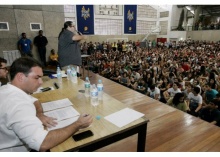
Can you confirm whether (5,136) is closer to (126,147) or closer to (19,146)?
(19,146)

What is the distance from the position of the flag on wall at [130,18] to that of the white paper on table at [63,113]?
15184 millimetres

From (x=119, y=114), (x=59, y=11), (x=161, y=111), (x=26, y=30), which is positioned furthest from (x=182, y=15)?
(x=119, y=114)

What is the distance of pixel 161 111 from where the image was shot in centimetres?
266

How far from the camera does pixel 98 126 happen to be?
1.18 metres

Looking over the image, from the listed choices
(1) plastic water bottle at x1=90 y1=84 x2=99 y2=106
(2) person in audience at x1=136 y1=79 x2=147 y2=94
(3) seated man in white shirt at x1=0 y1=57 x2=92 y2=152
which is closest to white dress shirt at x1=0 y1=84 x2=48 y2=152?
(3) seated man in white shirt at x1=0 y1=57 x2=92 y2=152

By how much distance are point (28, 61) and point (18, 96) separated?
26 centimetres

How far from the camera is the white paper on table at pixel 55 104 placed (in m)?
1.45

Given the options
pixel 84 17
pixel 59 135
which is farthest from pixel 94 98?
pixel 84 17

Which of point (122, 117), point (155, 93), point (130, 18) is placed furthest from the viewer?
point (130, 18)

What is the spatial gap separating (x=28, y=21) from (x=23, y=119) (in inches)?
240

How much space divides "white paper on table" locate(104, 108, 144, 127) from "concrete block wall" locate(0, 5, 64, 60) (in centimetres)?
588

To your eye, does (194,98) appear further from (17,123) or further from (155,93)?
(17,123)

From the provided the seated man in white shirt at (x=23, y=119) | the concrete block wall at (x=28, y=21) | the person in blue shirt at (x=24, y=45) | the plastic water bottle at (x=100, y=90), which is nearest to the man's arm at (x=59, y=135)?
the seated man in white shirt at (x=23, y=119)

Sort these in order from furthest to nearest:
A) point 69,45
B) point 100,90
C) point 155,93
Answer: point 155,93 → point 69,45 → point 100,90
